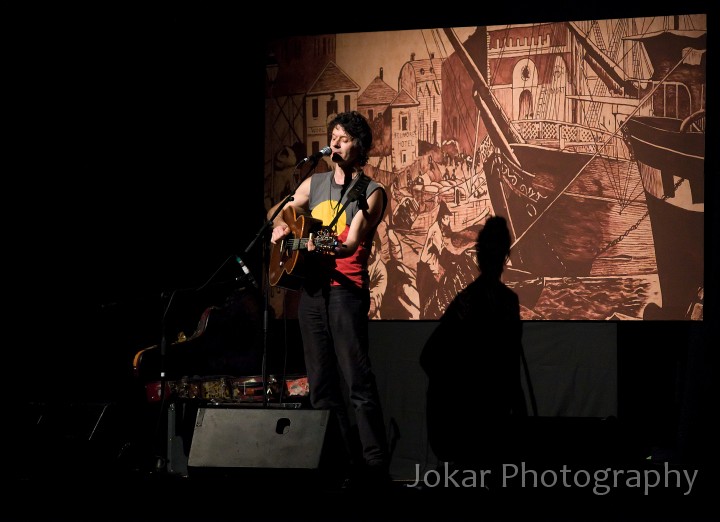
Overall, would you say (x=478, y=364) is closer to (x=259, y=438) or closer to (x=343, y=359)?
(x=343, y=359)

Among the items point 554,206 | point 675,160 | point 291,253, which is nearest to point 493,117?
point 554,206

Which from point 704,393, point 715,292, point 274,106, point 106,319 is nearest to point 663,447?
point 704,393

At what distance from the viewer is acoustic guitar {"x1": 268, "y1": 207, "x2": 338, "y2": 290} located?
3934 millimetres

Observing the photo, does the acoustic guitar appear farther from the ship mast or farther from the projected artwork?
the ship mast

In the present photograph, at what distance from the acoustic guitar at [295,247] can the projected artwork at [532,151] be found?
820mm

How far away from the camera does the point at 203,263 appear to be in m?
5.55

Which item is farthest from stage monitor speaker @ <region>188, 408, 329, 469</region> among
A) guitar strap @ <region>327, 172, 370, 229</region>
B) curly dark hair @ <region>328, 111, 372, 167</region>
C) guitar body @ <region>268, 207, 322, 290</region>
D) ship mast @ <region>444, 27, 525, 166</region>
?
ship mast @ <region>444, 27, 525, 166</region>

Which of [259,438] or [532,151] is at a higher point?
[532,151]

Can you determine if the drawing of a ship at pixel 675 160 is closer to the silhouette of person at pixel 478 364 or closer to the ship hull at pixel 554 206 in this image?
the ship hull at pixel 554 206

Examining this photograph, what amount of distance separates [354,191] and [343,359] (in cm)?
84

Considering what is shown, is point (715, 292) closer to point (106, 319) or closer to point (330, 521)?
point (330, 521)

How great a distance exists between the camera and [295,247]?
4027mm

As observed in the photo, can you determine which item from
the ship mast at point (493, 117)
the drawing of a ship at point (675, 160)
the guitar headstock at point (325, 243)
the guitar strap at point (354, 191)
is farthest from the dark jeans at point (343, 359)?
the drawing of a ship at point (675, 160)

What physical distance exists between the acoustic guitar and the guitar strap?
0.11 m
